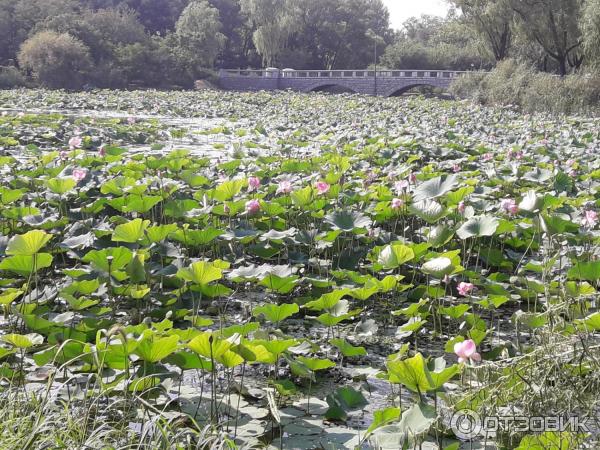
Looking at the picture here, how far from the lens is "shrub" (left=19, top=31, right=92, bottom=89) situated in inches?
1048

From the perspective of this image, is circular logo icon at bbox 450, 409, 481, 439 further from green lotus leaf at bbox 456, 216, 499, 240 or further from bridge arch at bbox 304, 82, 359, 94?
bridge arch at bbox 304, 82, 359, 94

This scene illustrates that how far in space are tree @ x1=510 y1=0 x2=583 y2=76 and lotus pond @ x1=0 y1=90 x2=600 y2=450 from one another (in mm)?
16793

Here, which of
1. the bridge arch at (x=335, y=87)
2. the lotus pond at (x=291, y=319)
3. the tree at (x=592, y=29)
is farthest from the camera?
the bridge arch at (x=335, y=87)

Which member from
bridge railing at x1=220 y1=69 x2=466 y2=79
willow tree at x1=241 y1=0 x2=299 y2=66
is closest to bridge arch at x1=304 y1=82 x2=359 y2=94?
bridge railing at x1=220 y1=69 x2=466 y2=79

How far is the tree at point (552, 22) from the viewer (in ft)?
65.5

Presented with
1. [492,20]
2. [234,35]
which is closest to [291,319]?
[492,20]

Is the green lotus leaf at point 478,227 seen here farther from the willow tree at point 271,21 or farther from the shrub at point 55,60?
the willow tree at point 271,21

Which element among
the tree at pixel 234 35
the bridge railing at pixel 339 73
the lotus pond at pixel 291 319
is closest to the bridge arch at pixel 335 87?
the bridge railing at pixel 339 73

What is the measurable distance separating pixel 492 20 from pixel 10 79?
17275 mm

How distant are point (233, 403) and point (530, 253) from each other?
213 centimetres

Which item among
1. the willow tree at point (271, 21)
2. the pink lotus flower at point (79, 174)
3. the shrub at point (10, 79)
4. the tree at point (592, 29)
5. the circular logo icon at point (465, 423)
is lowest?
the circular logo icon at point (465, 423)

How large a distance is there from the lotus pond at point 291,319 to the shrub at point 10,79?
23.1 meters

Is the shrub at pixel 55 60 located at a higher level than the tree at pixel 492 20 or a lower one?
lower

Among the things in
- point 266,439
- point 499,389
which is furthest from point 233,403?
point 499,389
